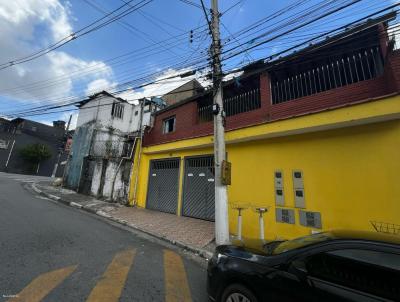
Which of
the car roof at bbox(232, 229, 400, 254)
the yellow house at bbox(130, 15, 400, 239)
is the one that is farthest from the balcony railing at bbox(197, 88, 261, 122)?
the car roof at bbox(232, 229, 400, 254)

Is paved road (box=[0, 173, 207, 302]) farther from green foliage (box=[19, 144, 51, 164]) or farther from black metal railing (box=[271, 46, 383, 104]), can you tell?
green foliage (box=[19, 144, 51, 164])

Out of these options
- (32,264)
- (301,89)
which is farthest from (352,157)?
(32,264)

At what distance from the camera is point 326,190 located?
6.38 meters

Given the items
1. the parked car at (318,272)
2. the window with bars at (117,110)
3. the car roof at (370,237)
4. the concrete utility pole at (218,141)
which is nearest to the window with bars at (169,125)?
the concrete utility pole at (218,141)

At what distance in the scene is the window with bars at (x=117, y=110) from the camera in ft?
60.6

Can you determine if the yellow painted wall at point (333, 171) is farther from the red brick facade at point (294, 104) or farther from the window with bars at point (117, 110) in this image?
the window with bars at point (117, 110)

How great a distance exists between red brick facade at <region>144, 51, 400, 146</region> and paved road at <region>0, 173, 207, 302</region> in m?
5.22

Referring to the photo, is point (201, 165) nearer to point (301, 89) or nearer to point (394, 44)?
point (301, 89)

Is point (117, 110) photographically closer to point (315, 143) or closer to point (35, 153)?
point (315, 143)

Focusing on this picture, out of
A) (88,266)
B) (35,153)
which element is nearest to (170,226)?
(88,266)

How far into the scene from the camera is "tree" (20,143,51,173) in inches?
1241

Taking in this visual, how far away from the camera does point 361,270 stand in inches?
87.1

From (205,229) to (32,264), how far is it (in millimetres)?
5168

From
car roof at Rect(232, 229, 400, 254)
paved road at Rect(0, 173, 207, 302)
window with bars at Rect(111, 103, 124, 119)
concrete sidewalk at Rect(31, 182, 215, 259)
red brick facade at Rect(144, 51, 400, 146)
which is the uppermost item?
window with bars at Rect(111, 103, 124, 119)
